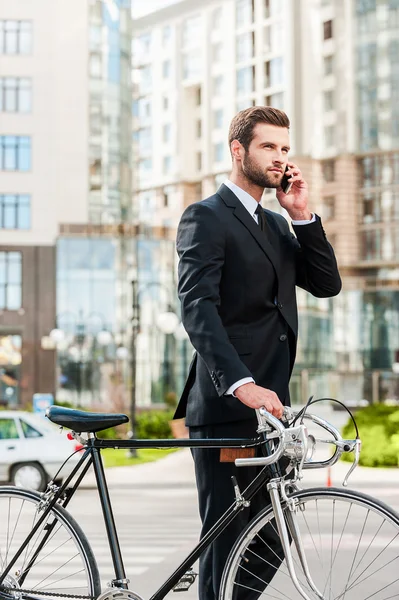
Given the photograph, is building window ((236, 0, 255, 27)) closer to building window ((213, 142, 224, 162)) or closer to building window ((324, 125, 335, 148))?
building window ((213, 142, 224, 162))

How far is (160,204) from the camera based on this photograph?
241 ft

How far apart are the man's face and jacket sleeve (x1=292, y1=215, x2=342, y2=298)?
0.20 m

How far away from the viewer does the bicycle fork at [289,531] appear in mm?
3574

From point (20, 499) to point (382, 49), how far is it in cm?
6948

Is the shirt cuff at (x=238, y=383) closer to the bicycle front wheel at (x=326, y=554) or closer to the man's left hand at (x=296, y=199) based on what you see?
the bicycle front wheel at (x=326, y=554)

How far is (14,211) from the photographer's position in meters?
58.5

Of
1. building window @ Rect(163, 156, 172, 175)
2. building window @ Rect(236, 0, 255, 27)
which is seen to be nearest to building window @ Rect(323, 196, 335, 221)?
building window @ Rect(163, 156, 172, 175)

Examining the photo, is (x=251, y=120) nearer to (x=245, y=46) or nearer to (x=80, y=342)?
(x=80, y=342)

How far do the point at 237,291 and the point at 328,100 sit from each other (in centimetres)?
7026

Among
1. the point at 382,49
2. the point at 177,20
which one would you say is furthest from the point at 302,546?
the point at 177,20

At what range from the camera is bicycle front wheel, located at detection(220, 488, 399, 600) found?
3523 millimetres

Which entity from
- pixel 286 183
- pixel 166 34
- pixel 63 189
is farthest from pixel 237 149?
pixel 166 34

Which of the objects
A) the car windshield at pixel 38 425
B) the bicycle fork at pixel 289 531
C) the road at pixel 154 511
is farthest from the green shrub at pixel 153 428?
→ the bicycle fork at pixel 289 531

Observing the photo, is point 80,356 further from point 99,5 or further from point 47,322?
point 99,5
